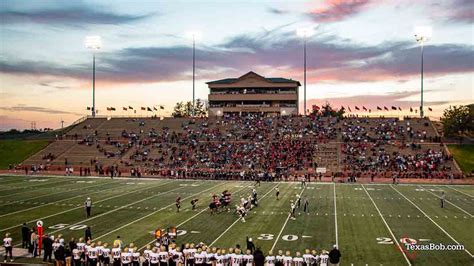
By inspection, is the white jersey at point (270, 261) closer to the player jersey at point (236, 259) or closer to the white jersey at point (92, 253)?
the player jersey at point (236, 259)

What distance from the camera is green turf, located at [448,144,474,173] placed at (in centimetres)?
5606

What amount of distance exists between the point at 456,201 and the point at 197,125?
1820 inches

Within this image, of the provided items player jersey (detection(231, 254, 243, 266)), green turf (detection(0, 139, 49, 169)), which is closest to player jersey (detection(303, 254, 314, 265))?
player jersey (detection(231, 254, 243, 266))

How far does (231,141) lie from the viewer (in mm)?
67750

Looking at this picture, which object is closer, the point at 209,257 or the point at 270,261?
the point at 270,261

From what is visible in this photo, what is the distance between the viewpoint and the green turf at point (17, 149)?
223 feet

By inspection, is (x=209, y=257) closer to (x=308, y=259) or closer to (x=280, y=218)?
(x=308, y=259)

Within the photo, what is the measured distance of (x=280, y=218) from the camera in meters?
27.7

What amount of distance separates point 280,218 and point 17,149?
56.1m

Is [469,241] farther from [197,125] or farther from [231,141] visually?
→ [197,125]

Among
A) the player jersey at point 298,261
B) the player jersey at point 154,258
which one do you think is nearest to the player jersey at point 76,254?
the player jersey at point 154,258

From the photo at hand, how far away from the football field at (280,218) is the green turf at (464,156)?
1267cm

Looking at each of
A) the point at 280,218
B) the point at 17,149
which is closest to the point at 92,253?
the point at 280,218

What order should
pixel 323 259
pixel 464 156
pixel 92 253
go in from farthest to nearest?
pixel 464 156, pixel 92 253, pixel 323 259
